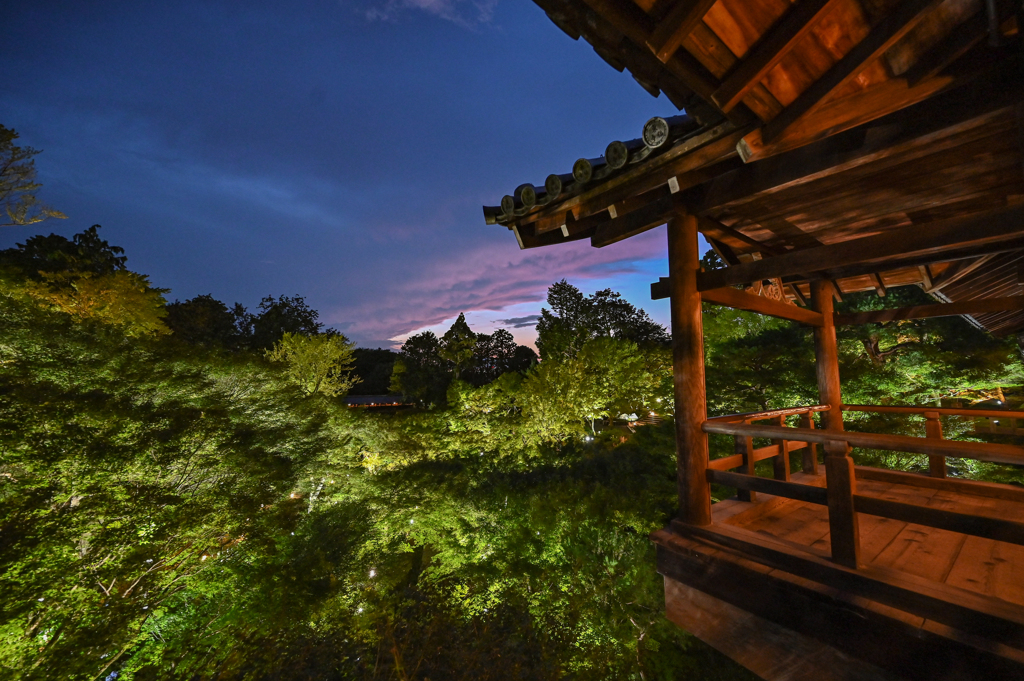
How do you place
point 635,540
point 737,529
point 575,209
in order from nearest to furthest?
point 737,529, point 575,209, point 635,540

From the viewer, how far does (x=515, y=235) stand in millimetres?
3754

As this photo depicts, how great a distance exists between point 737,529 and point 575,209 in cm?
262

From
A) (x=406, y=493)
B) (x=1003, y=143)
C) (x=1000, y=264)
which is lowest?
(x=406, y=493)

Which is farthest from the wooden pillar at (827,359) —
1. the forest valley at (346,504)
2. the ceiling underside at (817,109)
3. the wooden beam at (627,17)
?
the wooden beam at (627,17)

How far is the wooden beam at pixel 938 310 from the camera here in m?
3.71

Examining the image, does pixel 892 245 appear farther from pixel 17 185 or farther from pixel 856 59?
pixel 17 185

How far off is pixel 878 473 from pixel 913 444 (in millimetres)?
3385

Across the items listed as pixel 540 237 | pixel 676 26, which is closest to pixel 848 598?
pixel 676 26

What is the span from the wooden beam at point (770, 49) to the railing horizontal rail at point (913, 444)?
1705mm

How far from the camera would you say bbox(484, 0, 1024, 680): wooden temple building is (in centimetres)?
166

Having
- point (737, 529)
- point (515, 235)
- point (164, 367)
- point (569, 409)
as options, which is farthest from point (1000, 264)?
point (164, 367)

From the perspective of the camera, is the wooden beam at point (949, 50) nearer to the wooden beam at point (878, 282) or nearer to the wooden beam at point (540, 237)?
the wooden beam at point (540, 237)

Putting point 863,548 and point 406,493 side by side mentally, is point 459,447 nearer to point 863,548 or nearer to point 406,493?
point 406,493

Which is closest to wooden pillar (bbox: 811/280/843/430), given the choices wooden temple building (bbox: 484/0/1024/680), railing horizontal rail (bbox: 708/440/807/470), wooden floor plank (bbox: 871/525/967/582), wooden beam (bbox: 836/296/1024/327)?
wooden beam (bbox: 836/296/1024/327)
